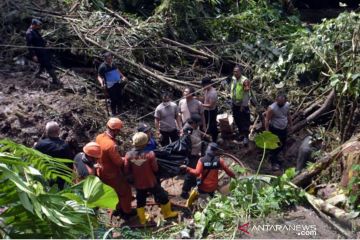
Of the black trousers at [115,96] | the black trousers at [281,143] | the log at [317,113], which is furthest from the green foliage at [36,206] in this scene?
the log at [317,113]

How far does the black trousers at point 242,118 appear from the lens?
31.7 feet

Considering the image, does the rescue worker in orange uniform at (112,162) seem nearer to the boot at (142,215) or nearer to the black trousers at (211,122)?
the boot at (142,215)

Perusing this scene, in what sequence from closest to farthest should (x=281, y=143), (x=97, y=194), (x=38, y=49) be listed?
1. (x=97, y=194)
2. (x=281, y=143)
3. (x=38, y=49)

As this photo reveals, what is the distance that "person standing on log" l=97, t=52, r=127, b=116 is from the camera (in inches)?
371

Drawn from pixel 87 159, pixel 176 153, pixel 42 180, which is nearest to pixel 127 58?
pixel 176 153

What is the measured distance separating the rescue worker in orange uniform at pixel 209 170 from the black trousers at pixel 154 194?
407 millimetres

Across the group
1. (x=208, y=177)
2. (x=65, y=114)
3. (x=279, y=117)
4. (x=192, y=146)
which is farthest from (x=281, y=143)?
(x=65, y=114)

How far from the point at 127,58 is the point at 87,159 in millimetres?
3796

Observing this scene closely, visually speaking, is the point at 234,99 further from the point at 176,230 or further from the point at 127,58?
the point at 176,230

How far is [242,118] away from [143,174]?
9.41 feet

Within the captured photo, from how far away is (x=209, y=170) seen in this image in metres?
7.46

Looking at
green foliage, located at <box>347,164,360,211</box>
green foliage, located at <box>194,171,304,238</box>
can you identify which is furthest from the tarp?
green foliage, located at <box>347,164,360,211</box>

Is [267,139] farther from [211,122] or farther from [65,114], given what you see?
[65,114]

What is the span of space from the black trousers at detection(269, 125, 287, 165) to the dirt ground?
6.6 inches
